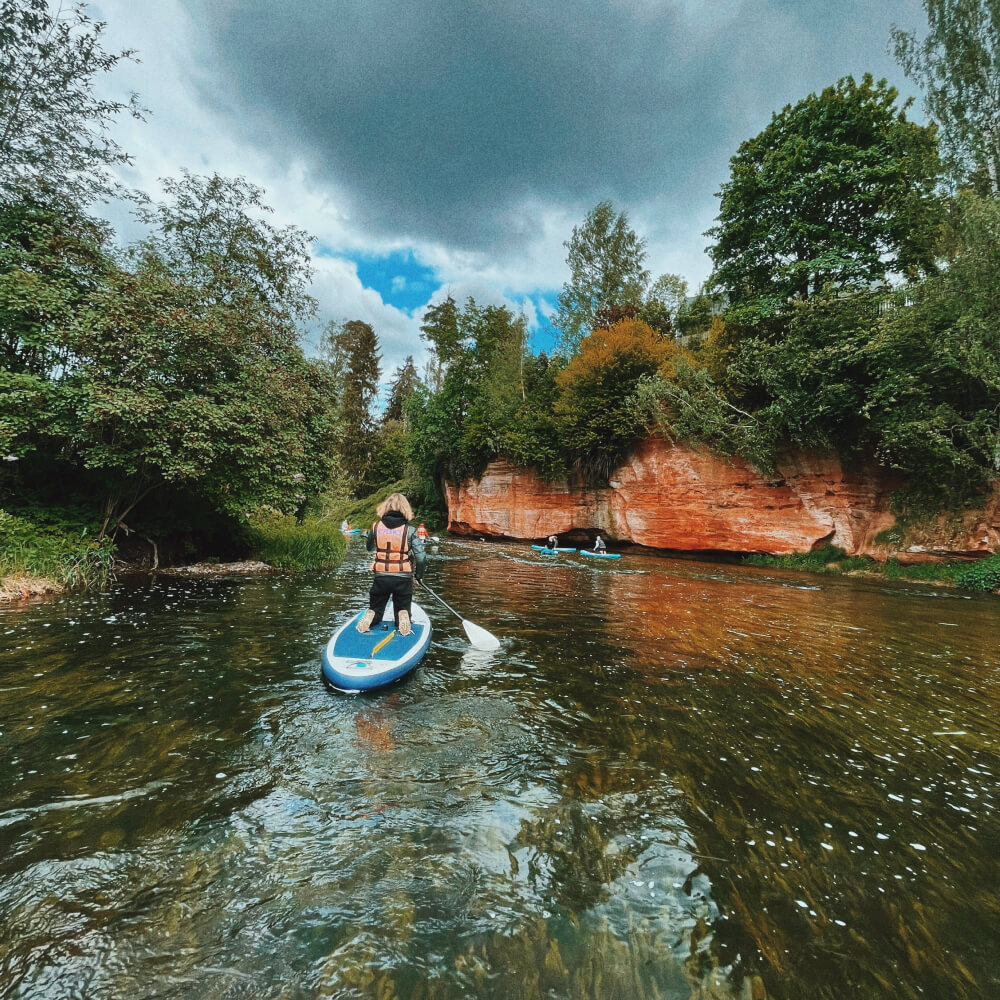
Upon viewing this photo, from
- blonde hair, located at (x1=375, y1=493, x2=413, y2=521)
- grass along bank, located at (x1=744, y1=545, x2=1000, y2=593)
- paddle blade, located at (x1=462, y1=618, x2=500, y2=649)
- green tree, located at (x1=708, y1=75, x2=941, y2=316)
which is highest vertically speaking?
green tree, located at (x1=708, y1=75, x2=941, y2=316)

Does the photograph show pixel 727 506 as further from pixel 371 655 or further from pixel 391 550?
pixel 371 655

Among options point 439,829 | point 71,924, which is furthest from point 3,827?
point 439,829

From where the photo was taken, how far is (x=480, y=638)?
22.4 ft

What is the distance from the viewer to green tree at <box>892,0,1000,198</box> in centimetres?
1680

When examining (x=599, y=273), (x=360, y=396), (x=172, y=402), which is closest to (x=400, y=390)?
(x=360, y=396)

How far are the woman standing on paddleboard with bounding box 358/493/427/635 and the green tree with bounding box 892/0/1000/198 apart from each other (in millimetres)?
24953

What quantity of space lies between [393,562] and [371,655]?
1.26 m

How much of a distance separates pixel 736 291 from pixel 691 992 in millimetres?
24959

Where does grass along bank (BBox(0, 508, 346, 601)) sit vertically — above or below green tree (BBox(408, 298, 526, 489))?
below

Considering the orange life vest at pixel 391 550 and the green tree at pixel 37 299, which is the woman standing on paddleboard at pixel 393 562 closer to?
the orange life vest at pixel 391 550

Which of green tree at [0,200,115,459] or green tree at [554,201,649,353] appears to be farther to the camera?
green tree at [554,201,649,353]

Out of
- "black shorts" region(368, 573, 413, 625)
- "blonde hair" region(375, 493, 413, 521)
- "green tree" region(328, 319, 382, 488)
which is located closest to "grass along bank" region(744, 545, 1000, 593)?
"black shorts" region(368, 573, 413, 625)

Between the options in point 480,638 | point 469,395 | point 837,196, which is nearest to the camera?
point 480,638

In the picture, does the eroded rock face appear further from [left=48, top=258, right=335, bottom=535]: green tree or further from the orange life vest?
the orange life vest
